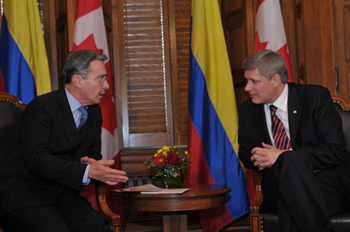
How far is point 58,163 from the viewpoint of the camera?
179 cm

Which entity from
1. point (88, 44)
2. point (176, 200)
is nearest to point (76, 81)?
point (176, 200)

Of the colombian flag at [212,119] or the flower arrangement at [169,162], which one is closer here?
the flower arrangement at [169,162]

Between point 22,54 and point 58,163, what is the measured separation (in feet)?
5.07

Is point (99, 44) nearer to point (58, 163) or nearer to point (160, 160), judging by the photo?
point (160, 160)

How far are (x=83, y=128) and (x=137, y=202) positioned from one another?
55 centimetres

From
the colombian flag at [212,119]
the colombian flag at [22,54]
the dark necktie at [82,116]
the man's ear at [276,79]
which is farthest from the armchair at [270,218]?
the colombian flag at [22,54]

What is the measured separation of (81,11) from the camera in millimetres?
3070

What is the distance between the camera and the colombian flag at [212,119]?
118 inches

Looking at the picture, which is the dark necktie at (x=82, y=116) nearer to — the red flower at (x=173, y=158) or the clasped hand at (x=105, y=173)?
the clasped hand at (x=105, y=173)

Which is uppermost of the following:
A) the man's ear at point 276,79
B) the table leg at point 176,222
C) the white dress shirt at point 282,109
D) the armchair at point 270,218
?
the man's ear at point 276,79

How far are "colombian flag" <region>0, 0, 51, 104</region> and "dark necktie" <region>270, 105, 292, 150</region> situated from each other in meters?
1.88

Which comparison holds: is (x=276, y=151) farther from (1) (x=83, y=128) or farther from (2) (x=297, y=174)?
(1) (x=83, y=128)

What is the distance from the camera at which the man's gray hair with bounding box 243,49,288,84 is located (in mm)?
2299

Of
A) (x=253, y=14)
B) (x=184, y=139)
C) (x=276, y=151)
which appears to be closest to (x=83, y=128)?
(x=276, y=151)
